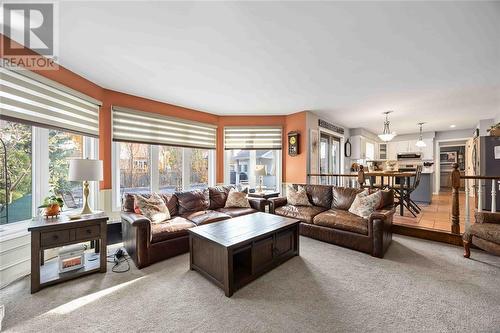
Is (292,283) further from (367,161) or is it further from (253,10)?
(367,161)

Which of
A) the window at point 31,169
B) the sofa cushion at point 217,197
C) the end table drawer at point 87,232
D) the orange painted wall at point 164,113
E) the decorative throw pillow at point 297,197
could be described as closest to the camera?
the end table drawer at point 87,232

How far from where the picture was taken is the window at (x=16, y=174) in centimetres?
230

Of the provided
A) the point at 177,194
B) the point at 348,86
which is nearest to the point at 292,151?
the point at 348,86

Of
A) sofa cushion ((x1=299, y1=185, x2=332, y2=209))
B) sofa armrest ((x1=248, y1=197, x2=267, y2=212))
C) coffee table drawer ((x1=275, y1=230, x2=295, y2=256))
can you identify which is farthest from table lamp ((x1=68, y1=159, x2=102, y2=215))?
sofa cushion ((x1=299, y1=185, x2=332, y2=209))

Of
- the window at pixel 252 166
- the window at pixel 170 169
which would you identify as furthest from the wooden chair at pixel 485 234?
the window at pixel 170 169

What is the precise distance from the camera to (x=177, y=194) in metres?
3.55

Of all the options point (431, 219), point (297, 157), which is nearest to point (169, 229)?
point (297, 157)

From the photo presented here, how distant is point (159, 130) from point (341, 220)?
3655 millimetres

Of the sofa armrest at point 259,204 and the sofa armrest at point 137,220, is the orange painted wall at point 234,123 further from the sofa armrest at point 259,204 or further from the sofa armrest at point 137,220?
the sofa armrest at point 137,220

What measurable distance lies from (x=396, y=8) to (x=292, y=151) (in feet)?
11.4

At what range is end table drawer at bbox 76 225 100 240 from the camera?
2222 millimetres

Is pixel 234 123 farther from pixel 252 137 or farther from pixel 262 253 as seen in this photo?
pixel 262 253

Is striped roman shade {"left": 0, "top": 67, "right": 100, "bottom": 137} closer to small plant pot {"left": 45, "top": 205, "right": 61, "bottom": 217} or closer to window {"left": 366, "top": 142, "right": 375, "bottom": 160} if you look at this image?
small plant pot {"left": 45, "top": 205, "right": 61, "bottom": 217}

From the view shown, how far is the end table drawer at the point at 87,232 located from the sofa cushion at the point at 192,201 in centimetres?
126
